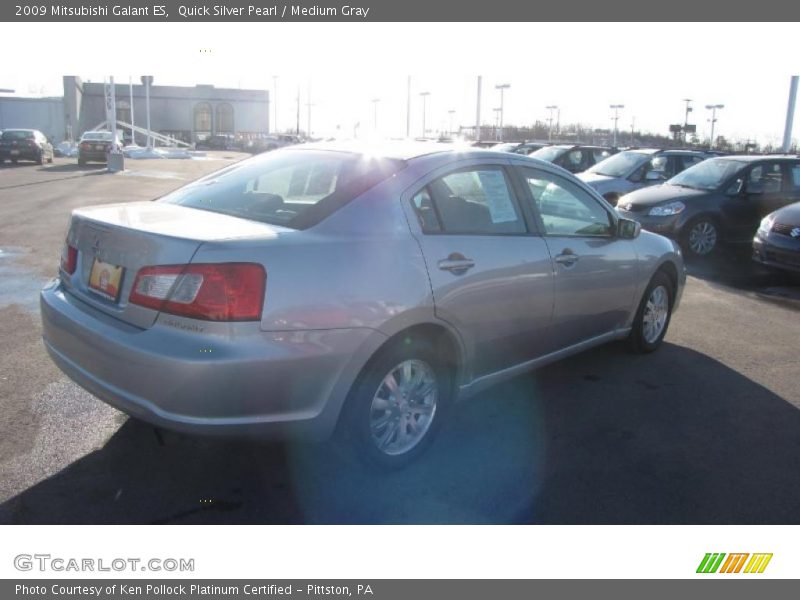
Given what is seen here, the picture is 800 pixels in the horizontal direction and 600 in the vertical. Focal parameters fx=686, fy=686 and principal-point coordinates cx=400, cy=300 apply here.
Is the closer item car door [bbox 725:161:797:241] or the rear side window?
the rear side window

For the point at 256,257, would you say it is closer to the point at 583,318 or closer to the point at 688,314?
the point at 583,318

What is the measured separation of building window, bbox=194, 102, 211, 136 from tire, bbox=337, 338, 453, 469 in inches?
3047

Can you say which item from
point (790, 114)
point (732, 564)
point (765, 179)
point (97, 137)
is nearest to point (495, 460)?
point (732, 564)

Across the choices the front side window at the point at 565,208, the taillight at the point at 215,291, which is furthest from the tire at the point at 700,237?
the taillight at the point at 215,291

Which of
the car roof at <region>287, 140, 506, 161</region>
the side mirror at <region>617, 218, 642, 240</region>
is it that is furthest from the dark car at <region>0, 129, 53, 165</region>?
the side mirror at <region>617, 218, 642, 240</region>

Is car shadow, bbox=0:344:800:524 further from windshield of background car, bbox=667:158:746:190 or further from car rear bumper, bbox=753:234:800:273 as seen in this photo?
windshield of background car, bbox=667:158:746:190

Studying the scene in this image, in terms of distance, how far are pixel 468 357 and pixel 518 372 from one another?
0.62m

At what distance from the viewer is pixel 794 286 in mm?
9156

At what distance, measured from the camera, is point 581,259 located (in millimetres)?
4484

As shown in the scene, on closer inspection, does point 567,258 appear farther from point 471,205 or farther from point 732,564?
point 732,564

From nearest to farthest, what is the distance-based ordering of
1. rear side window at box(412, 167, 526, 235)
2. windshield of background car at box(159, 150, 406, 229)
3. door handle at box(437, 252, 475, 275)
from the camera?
1. windshield of background car at box(159, 150, 406, 229)
2. door handle at box(437, 252, 475, 275)
3. rear side window at box(412, 167, 526, 235)

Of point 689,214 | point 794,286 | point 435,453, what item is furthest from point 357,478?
point 689,214

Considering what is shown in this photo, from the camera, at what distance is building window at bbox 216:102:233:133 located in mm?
76500

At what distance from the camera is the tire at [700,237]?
10703mm
